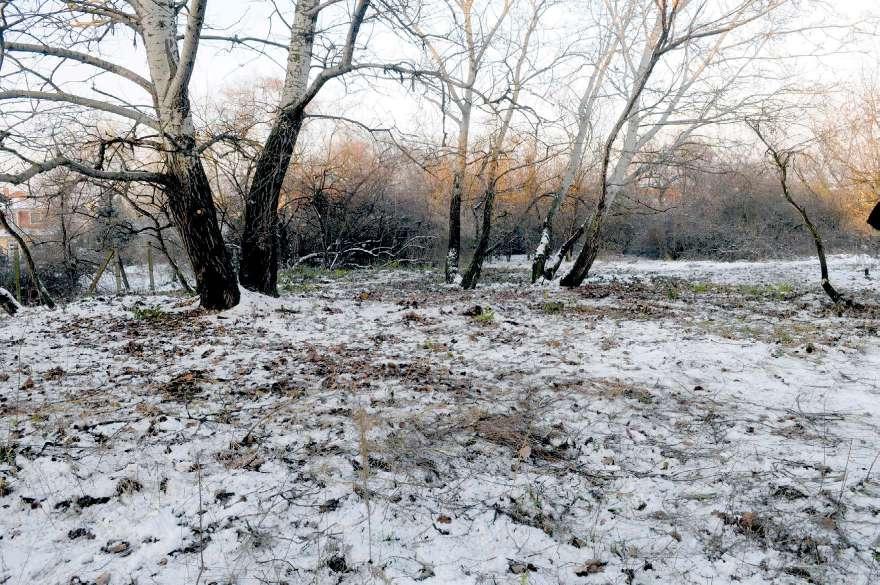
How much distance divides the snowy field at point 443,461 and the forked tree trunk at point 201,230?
1.67 metres

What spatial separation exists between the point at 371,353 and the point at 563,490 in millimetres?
2899

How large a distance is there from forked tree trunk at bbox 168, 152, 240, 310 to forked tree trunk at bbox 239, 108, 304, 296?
1008mm

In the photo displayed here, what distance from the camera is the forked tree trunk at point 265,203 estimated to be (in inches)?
303

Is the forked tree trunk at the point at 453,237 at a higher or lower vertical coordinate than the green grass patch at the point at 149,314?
higher

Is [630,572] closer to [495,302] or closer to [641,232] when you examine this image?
[495,302]

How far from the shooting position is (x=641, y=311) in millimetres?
7359

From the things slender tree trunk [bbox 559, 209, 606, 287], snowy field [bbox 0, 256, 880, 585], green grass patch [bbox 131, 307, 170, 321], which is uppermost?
slender tree trunk [bbox 559, 209, 606, 287]

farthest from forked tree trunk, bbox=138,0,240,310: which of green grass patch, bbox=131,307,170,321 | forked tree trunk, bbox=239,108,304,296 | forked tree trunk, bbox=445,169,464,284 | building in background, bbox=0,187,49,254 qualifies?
forked tree trunk, bbox=445,169,464,284

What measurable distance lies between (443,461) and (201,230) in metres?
5.53

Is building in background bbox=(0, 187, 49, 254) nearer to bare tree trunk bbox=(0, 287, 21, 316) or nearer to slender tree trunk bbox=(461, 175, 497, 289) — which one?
bare tree trunk bbox=(0, 287, 21, 316)

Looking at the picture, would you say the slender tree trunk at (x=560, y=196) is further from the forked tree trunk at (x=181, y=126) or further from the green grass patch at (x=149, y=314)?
the green grass patch at (x=149, y=314)

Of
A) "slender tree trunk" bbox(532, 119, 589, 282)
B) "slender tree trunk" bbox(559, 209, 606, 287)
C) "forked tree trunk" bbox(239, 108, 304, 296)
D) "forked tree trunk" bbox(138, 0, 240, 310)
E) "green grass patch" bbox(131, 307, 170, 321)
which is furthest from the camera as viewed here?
"slender tree trunk" bbox(532, 119, 589, 282)

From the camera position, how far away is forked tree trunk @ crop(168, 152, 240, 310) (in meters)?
6.52

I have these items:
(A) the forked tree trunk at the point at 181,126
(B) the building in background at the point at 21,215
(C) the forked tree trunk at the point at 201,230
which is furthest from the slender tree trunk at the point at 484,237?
(B) the building in background at the point at 21,215
